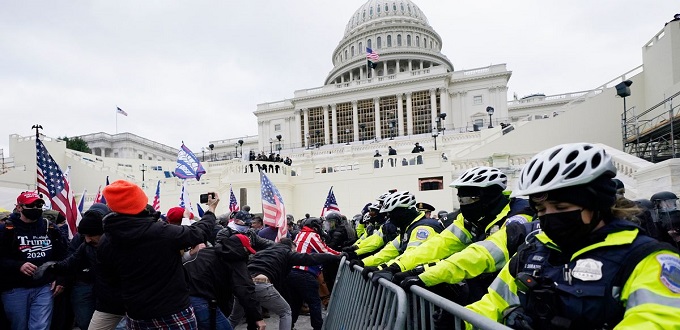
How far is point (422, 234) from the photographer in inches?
175

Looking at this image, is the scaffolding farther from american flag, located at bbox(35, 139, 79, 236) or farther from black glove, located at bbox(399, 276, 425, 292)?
american flag, located at bbox(35, 139, 79, 236)

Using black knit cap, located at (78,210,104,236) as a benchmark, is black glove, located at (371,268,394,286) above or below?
below

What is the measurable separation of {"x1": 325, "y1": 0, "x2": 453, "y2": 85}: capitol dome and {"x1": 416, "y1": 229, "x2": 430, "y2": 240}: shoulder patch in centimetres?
7574

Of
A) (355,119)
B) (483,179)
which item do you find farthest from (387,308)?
(355,119)

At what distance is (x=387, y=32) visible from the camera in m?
82.6

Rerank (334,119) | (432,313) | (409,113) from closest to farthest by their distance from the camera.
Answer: (432,313) < (409,113) < (334,119)

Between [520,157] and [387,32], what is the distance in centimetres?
6668

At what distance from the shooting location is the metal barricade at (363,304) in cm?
305

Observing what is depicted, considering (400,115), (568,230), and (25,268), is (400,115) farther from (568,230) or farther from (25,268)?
(568,230)

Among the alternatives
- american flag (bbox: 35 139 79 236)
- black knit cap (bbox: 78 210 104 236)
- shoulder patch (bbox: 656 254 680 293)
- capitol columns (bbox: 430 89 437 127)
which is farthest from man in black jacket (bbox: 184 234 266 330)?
capitol columns (bbox: 430 89 437 127)

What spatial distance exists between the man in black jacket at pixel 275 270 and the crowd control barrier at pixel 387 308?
0.75m

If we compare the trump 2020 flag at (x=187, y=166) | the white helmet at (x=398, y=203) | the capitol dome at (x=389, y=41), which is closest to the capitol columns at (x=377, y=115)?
the capitol dome at (x=389, y=41)

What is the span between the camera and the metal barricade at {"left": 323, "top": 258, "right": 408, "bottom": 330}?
305cm

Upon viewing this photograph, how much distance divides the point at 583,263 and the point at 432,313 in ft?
3.28
